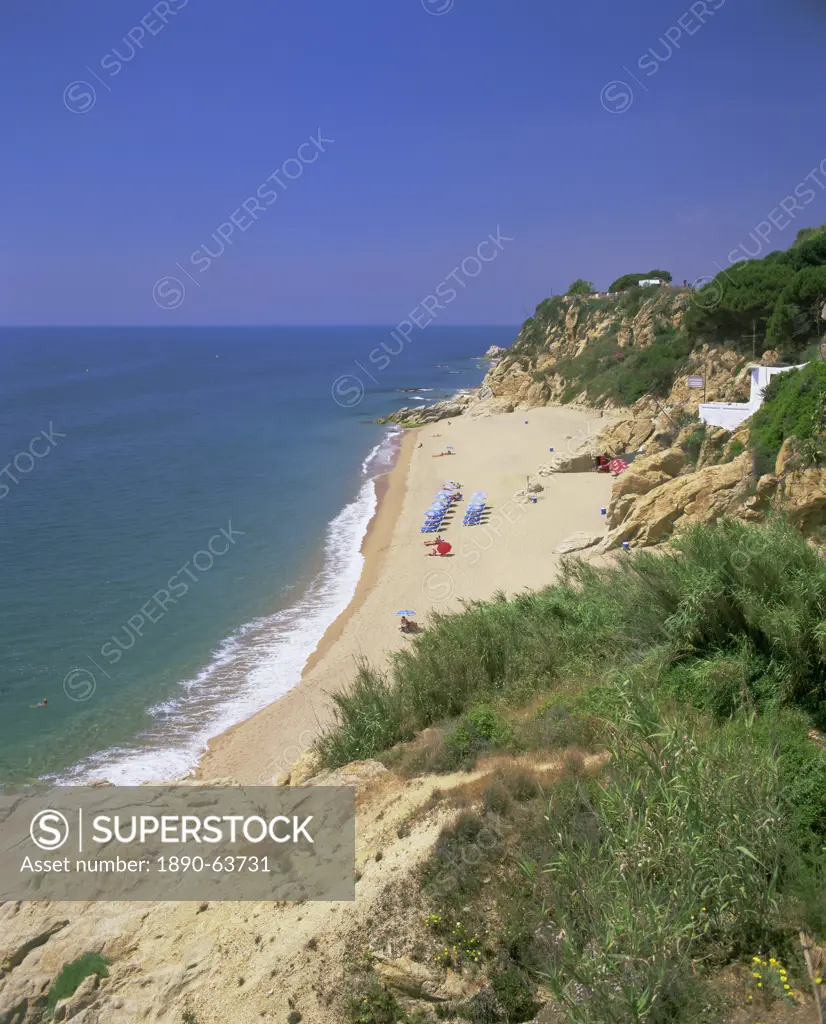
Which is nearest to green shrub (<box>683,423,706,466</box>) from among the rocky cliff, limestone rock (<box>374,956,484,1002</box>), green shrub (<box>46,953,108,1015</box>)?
the rocky cliff

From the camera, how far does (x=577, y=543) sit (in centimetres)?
2228

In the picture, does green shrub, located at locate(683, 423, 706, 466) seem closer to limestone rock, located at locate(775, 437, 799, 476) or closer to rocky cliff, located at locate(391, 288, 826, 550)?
rocky cliff, located at locate(391, 288, 826, 550)

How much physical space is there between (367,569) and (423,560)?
1948mm

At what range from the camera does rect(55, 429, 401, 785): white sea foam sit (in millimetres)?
13922

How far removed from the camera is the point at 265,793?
28.6ft

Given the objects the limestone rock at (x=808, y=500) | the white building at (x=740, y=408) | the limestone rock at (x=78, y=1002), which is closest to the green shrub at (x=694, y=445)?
the white building at (x=740, y=408)

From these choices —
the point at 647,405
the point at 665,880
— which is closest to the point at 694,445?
the point at 647,405

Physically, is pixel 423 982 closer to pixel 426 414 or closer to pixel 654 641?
pixel 654 641

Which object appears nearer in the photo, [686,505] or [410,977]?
[410,977]

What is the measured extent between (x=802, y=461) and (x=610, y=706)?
9.86m

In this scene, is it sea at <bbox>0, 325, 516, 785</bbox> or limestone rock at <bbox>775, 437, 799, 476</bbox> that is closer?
limestone rock at <bbox>775, 437, 799, 476</bbox>

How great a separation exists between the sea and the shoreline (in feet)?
1.05

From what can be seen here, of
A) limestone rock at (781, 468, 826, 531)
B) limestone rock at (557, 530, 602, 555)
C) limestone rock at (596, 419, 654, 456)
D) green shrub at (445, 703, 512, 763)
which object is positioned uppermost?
limestone rock at (596, 419, 654, 456)

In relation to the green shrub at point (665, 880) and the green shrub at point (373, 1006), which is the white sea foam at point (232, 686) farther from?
the green shrub at point (665, 880)
